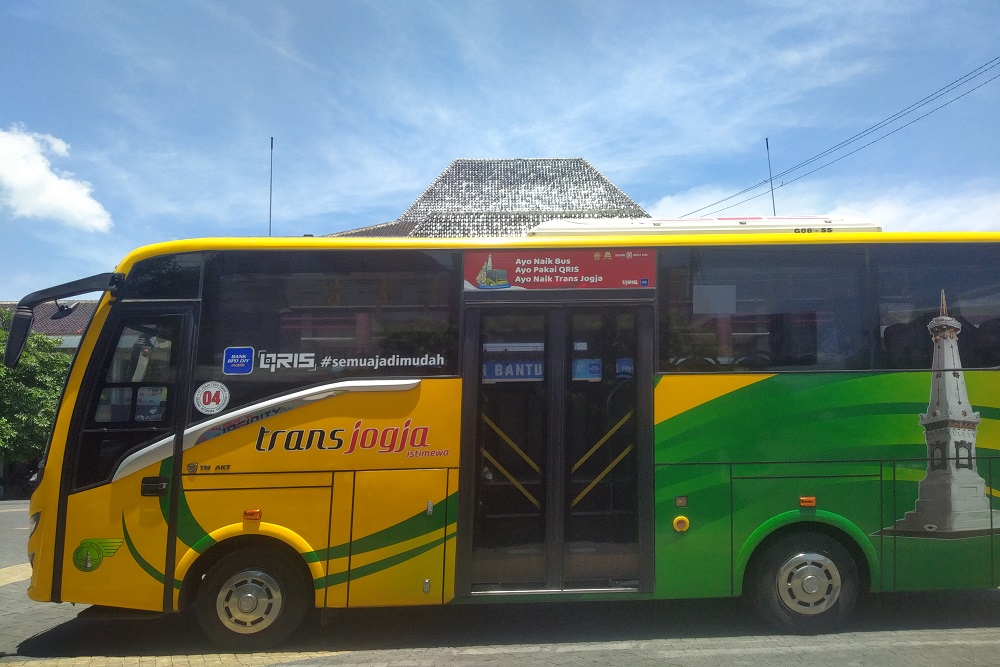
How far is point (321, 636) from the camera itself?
18.8 feet

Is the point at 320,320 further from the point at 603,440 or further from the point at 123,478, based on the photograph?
the point at 603,440

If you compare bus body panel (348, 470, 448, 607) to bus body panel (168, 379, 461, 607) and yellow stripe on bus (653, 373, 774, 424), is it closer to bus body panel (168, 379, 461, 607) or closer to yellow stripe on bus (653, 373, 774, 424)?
bus body panel (168, 379, 461, 607)

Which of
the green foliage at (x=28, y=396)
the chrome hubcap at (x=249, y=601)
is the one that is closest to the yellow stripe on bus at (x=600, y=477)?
the chrome hubcap at (x=249, y=601)

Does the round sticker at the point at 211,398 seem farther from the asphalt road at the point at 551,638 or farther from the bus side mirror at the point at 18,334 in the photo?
the asphalt road at the point at 551,638

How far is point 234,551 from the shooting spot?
5.43 meters

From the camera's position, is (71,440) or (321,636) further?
(321,636)

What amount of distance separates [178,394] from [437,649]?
9.37ft

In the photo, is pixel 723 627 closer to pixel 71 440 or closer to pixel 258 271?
pixel 258 271

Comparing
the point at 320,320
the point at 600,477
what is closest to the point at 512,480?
the point at 600,477

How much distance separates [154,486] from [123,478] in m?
0.25

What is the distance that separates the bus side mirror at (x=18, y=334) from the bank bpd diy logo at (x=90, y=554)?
1.46m

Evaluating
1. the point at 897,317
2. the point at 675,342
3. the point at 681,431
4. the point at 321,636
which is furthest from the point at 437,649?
the point at 897,317

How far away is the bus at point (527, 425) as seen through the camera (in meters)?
5.36

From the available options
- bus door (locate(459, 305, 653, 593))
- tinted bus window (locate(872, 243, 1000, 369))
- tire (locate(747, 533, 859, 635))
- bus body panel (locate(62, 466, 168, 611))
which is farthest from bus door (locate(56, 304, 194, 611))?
tinted bus window (locate(872, 243, 1000, 369))
